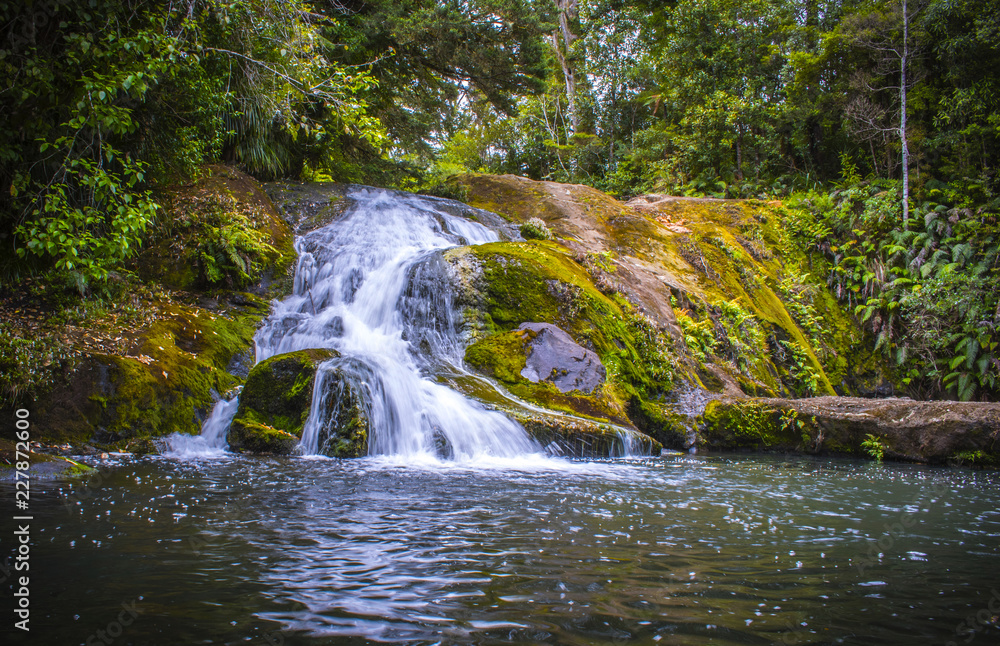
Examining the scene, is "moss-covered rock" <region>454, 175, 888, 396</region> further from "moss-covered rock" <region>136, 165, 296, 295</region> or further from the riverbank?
"moss-covered rock" <region>136, 165, 296, 295</region>

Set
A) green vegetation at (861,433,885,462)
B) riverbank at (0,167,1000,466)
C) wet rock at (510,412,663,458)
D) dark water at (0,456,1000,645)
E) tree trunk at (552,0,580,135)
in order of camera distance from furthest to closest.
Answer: tree trunk at (552,0,580,135) < green vegetation at (861,433,885,462) < wet rock at (510,412,663,458) < riverbank at (0,167,1000,466) < dark water at (0,456,1000,645)

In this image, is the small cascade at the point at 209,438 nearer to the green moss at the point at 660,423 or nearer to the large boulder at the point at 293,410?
the large boulder at the point at 293,410

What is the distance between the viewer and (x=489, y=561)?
2904 millimetres

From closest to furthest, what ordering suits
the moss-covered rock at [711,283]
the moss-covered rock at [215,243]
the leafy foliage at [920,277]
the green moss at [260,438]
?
the green moss at [260,438], the moss-covered rock at [215,243], the moss-covered rock at [711,283], the leafy foliage at [920,277]

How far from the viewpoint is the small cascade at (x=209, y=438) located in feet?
20.4

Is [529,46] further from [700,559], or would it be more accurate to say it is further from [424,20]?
[700,559]

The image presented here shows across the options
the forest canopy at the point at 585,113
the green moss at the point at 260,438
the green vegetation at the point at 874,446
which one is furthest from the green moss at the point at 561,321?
the forest canopy at the point at 585,113

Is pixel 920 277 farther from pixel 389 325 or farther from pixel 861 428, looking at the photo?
pixel 389 325

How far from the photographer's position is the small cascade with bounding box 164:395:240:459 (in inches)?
245

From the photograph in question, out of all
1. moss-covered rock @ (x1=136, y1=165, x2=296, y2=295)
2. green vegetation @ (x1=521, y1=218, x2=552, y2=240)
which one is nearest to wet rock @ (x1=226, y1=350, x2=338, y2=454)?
moss-covered rock @ (x1=136, y1=165, x2=296, y2=295)

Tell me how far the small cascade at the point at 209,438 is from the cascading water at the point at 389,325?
42.8 inches

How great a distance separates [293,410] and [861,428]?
7.98m

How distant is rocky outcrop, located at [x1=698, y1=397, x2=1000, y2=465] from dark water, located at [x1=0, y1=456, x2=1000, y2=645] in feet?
9.92

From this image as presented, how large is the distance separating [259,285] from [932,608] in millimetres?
10033
